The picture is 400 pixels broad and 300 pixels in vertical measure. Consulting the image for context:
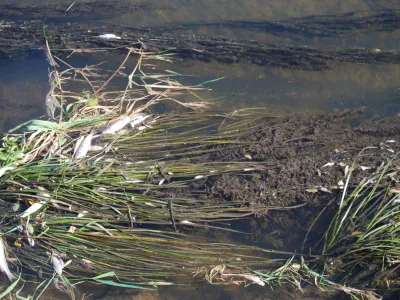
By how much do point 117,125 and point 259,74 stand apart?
63.8 inches

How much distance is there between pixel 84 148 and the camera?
3824 mm

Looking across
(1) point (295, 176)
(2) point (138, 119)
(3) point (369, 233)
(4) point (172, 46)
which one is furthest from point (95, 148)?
(3) point (369, 233)

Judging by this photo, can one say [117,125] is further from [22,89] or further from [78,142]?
[22,89]

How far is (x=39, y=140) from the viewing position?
3.90 metres

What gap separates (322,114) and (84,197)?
2285 millimetres

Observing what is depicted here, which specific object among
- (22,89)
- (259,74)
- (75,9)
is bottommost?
(22,89)

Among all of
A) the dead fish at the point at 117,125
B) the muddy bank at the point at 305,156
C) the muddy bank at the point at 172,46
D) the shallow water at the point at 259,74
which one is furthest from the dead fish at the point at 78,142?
the muddy bank at the point at 172,46

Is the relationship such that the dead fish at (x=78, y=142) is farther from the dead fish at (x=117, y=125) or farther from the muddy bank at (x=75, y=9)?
the muddy bank at (x=75, y=9)

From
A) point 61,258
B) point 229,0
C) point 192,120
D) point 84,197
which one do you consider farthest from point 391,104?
point 61,258

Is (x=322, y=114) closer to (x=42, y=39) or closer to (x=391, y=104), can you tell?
(x=391, y=104)

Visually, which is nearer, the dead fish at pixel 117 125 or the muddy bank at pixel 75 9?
the dead fish at pixel 117 125

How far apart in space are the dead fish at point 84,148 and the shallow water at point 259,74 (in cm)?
112

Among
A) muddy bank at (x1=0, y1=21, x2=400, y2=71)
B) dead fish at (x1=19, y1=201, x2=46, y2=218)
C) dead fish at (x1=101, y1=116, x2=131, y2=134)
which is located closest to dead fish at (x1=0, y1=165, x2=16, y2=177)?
dead fish at (x1=19, y1=201, x2=46, y2=218)

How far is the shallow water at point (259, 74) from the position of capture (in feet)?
14.2
